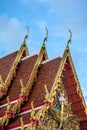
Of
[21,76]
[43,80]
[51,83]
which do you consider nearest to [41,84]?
[43,80]

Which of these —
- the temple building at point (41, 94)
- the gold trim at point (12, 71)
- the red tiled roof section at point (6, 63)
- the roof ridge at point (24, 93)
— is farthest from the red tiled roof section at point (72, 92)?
the red tiled roof section at point (6, 63)

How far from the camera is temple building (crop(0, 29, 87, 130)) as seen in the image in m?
11.1

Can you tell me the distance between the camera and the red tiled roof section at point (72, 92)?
41.3ft

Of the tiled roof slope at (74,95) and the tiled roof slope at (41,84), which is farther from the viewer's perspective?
the tiled roof slope at (74,95)

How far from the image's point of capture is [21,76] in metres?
13.0

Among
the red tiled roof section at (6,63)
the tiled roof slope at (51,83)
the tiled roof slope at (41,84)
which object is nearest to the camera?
the tiled roof slope at (41,84)

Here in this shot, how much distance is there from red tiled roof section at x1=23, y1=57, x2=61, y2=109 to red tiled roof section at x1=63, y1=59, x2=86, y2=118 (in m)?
0.47

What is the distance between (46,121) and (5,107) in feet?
4.45

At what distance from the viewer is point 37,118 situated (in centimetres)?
1059

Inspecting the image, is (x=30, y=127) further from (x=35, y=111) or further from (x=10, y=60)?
(x=10, y=60)

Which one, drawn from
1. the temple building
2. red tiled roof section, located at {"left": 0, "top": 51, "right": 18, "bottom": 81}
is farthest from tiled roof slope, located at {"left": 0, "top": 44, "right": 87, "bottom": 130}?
red tiled roof section, located at {"left": 0, "top": 51, "right": 18, "bottom": 81}

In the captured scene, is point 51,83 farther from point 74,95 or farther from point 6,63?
point 6,63

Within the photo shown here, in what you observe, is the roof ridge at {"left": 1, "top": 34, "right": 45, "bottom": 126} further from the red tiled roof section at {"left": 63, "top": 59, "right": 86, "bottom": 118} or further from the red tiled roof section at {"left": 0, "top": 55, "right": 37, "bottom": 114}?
the red tiled roof section at {"left": 63, "top": 59, "right": 86, "bottom": 118}

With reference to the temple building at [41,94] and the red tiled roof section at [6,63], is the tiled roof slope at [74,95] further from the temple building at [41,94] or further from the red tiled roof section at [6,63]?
the red tiled roof section at [6,63]
